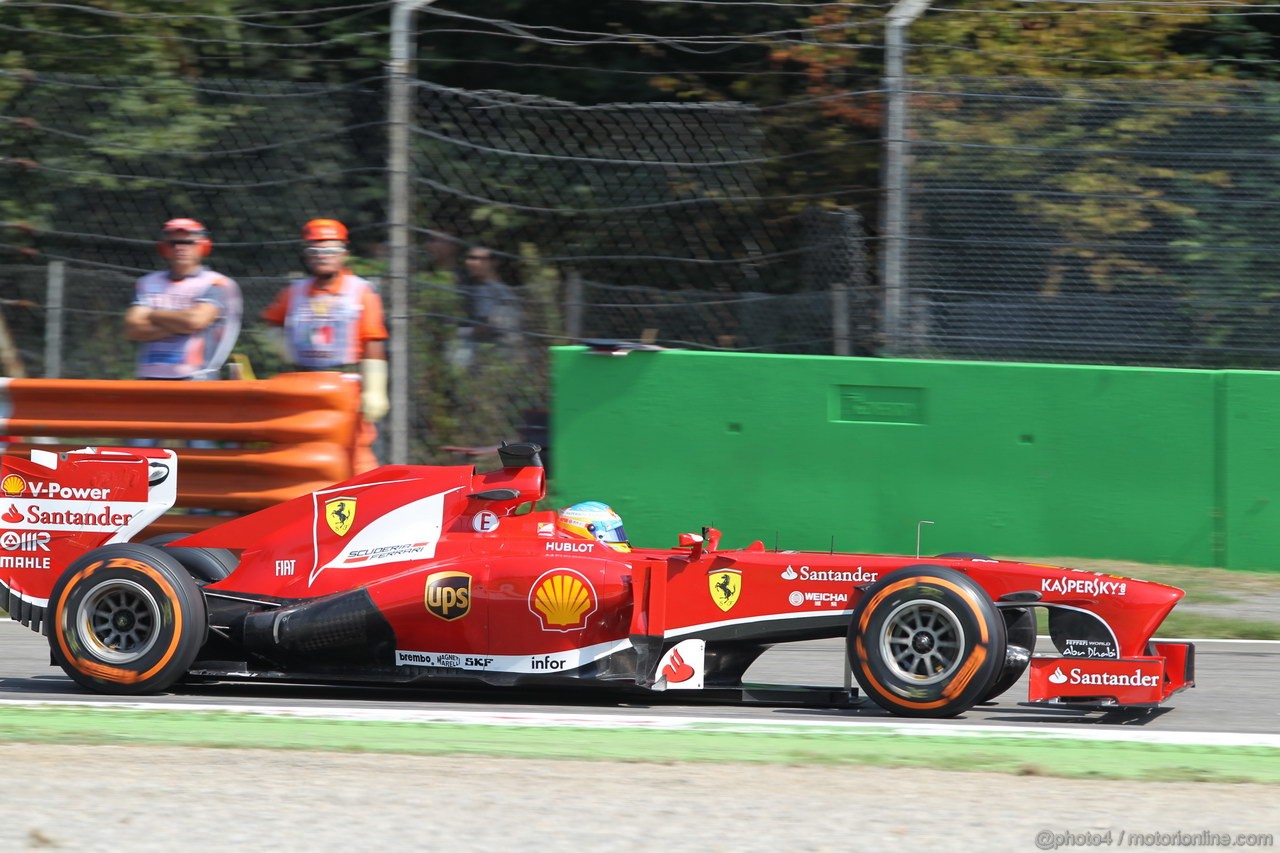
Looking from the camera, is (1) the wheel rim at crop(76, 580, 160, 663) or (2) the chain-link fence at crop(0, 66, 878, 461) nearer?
(1) the wheel rim at crop(76, 580, 160, 663)

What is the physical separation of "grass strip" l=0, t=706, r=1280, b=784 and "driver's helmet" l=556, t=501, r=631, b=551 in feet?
2.95

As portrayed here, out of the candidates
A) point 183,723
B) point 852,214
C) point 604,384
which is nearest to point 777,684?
point 183,723

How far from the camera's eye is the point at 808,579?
6.12 meters

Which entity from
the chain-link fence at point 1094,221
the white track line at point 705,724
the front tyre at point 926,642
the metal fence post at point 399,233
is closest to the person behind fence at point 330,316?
the metal fence post at point 399,233

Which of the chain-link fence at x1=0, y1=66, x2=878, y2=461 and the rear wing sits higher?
the chain-link fence at x1=0, y1=66, x2=878, y2=461

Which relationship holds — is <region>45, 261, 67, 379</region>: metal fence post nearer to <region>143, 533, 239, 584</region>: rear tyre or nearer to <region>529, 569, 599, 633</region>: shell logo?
<region>143, 533, 239, 584</region>: rear tyre

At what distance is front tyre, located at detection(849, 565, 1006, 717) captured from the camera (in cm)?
578

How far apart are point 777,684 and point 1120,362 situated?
3.82m

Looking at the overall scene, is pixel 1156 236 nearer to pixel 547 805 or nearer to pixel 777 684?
pixel 777 684

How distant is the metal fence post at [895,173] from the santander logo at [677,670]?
13.8 feet

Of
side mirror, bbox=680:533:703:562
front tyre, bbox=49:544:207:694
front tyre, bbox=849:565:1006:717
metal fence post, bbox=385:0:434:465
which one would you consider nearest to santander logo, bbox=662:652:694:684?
side mirror, bbox=680:533:703:562

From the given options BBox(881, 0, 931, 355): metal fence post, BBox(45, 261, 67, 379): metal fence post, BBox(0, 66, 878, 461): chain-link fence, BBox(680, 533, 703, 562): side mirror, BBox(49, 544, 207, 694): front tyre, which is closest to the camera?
BBox(680, 533, 703, 562): side mirror

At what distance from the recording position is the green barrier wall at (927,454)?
30.8 ft

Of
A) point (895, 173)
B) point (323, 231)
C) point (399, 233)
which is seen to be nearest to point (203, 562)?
point (323, 231)
